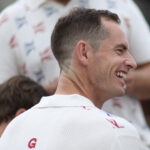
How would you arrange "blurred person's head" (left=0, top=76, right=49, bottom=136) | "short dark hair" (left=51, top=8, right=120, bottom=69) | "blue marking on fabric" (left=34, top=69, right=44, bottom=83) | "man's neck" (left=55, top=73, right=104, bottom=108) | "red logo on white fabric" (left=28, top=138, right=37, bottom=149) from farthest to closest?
"blue marking on fabric" (left=34, top=69, right=44, bottom=83)
"blurred person's head" (left=0, top=76, right=49, bottom=136)
"short dark hair" (left=51, top=8, right=120, bottom=69)
"man's neck" (left=55, top=73, right=104, bottom=108)
"red logo on white fabric" (left=28, top=138, right=37, bottom=149)

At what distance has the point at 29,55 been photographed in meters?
3.72

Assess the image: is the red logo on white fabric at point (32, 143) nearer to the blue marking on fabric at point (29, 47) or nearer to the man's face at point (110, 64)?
the man's face at point (110, 64)

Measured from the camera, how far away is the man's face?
271 cm

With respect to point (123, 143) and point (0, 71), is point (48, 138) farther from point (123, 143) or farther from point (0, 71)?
point (0, 71)

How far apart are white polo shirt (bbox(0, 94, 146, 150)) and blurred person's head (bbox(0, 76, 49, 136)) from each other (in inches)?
35.2

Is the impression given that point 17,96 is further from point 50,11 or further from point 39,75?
point 50,11

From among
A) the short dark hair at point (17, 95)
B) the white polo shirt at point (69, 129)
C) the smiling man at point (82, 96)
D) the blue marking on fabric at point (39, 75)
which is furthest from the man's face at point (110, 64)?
the blue marking on fabric at point (39, 75)

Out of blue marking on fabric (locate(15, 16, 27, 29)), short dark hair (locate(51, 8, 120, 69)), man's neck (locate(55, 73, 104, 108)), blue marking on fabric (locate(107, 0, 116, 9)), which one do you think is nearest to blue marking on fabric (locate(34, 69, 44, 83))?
blue marking on fabric (locate(15, 16, 27, 29))

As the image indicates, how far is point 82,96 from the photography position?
2531 millimetres

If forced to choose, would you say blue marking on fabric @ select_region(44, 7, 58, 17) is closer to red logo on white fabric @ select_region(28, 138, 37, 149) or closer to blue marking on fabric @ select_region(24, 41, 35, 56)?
blue marking on fabric @ select_region(24, 41, 35, 56)

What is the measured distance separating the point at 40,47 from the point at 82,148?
1.54m

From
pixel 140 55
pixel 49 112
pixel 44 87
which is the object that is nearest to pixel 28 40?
pixel 44 87

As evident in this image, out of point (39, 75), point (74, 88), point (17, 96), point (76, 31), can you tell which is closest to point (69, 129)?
point (74, 88)

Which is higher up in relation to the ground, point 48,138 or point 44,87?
point 48,138
